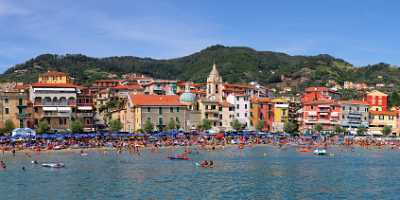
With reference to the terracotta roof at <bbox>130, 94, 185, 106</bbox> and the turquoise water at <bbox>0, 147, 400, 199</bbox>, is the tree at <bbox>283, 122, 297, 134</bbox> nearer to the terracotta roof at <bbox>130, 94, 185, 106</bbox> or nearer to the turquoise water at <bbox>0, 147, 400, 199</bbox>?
the terracotta roof at <bbox>130, 94, 185, 106</bbox>

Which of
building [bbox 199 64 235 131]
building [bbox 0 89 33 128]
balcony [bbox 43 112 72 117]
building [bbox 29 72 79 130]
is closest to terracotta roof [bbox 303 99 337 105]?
building [bbox 199 64 235 131]

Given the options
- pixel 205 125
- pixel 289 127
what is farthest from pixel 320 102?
pixel 205 125

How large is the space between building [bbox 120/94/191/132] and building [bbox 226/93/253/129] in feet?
37.5

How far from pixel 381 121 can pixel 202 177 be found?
6688cm

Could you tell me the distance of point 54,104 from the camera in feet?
292

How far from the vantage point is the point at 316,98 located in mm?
118250

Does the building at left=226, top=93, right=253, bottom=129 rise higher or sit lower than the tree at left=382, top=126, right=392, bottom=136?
higher

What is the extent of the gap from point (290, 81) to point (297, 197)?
15408 centimetres

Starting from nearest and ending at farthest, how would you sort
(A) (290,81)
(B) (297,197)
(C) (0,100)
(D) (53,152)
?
(B) (297,197), (D) (53,152), (C) (0,100), (A) (290,81)

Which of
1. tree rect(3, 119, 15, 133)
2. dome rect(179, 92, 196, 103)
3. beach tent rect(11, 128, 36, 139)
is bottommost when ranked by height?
beach tent rect(11, 128, 36, 139)

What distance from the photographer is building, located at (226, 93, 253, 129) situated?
340 feet

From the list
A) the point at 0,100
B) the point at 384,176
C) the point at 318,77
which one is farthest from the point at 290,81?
the point at 384,176

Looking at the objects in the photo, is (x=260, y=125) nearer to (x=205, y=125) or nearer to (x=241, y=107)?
(x=241, y=107)

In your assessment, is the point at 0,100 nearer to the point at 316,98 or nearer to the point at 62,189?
the point at 62,189
